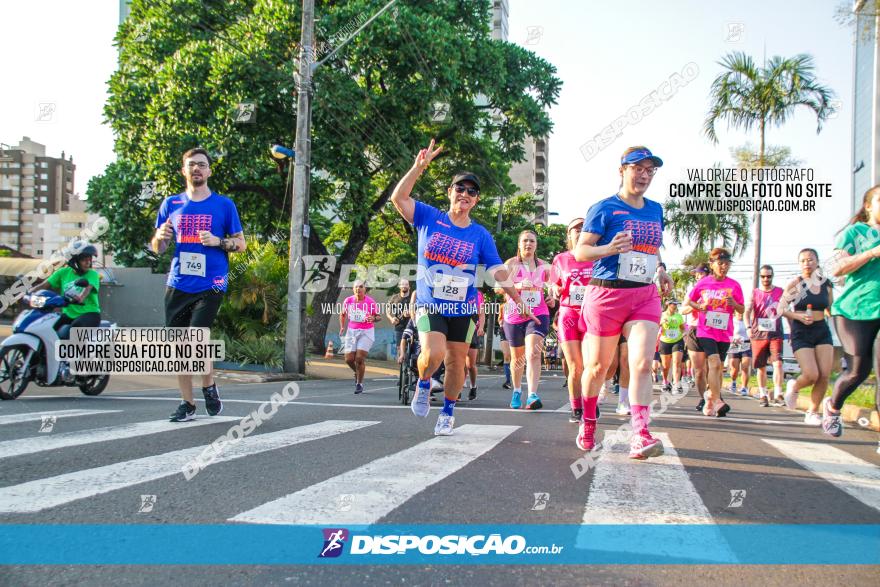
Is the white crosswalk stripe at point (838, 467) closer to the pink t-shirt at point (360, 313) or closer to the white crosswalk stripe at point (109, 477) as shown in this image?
the white crosswalk stripe at point (109, 477)

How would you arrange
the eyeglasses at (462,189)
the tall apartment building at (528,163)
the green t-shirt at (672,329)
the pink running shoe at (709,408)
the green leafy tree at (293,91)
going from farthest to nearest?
the tall apartment building at (528,163) < the green leafy tree at (293,91) < the green t-shirt at (672,329) < the pink running shoe at (709,408) < the eyeglasses at (462,189)

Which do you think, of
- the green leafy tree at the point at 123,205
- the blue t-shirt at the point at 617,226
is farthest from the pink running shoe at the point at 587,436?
the green leafy tree at the point at 123,205

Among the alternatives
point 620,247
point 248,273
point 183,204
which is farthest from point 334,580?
point 248,273

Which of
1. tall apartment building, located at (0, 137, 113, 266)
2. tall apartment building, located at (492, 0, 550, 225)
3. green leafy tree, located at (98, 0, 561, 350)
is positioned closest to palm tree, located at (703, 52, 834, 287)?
green leafy tree, located at (98, 0, 561, 350)

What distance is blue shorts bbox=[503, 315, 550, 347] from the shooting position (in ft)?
29.0

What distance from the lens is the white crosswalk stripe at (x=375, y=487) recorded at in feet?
10.2

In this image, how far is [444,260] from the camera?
6000 mm

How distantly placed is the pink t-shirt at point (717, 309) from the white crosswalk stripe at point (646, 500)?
4477 millimetres

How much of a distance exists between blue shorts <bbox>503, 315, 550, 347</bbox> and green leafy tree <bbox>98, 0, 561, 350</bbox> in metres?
11.9

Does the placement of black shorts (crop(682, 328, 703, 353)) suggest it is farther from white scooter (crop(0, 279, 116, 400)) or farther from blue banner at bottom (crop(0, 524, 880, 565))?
white scooter (crop(0, 279, 116, 400))

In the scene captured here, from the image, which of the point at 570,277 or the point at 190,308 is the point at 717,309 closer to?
the point at 570,277

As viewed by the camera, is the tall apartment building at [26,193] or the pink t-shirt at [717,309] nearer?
the pink t-shirt at [717,309]

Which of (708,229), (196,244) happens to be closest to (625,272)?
(196,244)

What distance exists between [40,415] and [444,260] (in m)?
4.12
